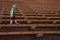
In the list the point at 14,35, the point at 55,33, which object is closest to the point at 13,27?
the point at 14,35

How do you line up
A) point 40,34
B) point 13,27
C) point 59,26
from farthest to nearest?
point 59,26 → point 13,27 → point 40,34

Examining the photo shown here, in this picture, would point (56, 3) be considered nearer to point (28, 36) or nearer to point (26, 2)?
point (26, 2)

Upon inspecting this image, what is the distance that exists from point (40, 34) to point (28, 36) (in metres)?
0.29

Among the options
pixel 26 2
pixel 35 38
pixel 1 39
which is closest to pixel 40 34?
pixel 35 38

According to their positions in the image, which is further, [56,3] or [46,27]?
[56,3]

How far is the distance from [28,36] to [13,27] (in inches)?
16.3

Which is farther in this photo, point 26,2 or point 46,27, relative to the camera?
point 26,2

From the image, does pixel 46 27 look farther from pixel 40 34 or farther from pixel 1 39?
pixel 1 39

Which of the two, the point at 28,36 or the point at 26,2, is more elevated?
the point at 26,2

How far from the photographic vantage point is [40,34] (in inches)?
136

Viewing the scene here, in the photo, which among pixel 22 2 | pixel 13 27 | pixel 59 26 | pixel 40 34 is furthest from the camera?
pixel 22 2

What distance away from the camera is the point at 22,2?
23.0ft

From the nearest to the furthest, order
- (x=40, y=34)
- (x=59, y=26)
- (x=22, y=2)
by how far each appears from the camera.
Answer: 1. (x=40, y=34)
2. (x=59, y=26)
3. (x=22, y=2)

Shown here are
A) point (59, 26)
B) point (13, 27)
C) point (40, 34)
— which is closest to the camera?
point (40, 34)
